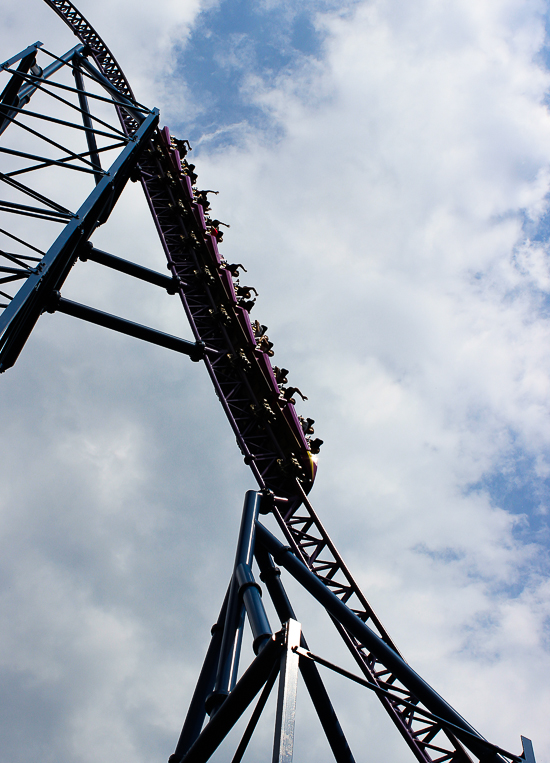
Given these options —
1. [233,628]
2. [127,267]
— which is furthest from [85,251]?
[233,628]

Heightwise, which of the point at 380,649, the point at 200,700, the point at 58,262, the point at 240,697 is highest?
the point at 58,262

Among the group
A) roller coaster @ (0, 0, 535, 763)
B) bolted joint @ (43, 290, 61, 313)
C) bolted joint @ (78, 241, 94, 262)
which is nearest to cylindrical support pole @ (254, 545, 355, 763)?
roller coaster @ (0, 0, 535, 763)

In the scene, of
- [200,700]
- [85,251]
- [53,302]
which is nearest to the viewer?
[200,700]

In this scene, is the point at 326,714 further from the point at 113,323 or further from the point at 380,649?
the point at 113,323

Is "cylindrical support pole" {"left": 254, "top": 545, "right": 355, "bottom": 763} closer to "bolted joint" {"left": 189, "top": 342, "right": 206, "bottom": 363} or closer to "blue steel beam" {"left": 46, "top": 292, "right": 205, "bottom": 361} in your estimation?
"blue steel beam" {"left": 46, "top": 292, "right": 205, "bottom": 361}

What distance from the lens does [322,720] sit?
18.0ft

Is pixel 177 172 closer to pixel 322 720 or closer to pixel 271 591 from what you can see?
pixel 271 591

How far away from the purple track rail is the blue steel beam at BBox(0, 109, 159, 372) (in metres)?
2.56

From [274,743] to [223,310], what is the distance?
9535mm

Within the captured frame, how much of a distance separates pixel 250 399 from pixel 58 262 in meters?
4.98

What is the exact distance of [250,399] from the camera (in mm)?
11523

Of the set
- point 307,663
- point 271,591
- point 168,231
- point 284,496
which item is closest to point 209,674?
point 271,591

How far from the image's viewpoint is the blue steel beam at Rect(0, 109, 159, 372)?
6184 mm

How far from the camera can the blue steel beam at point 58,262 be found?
6184 millimetres
